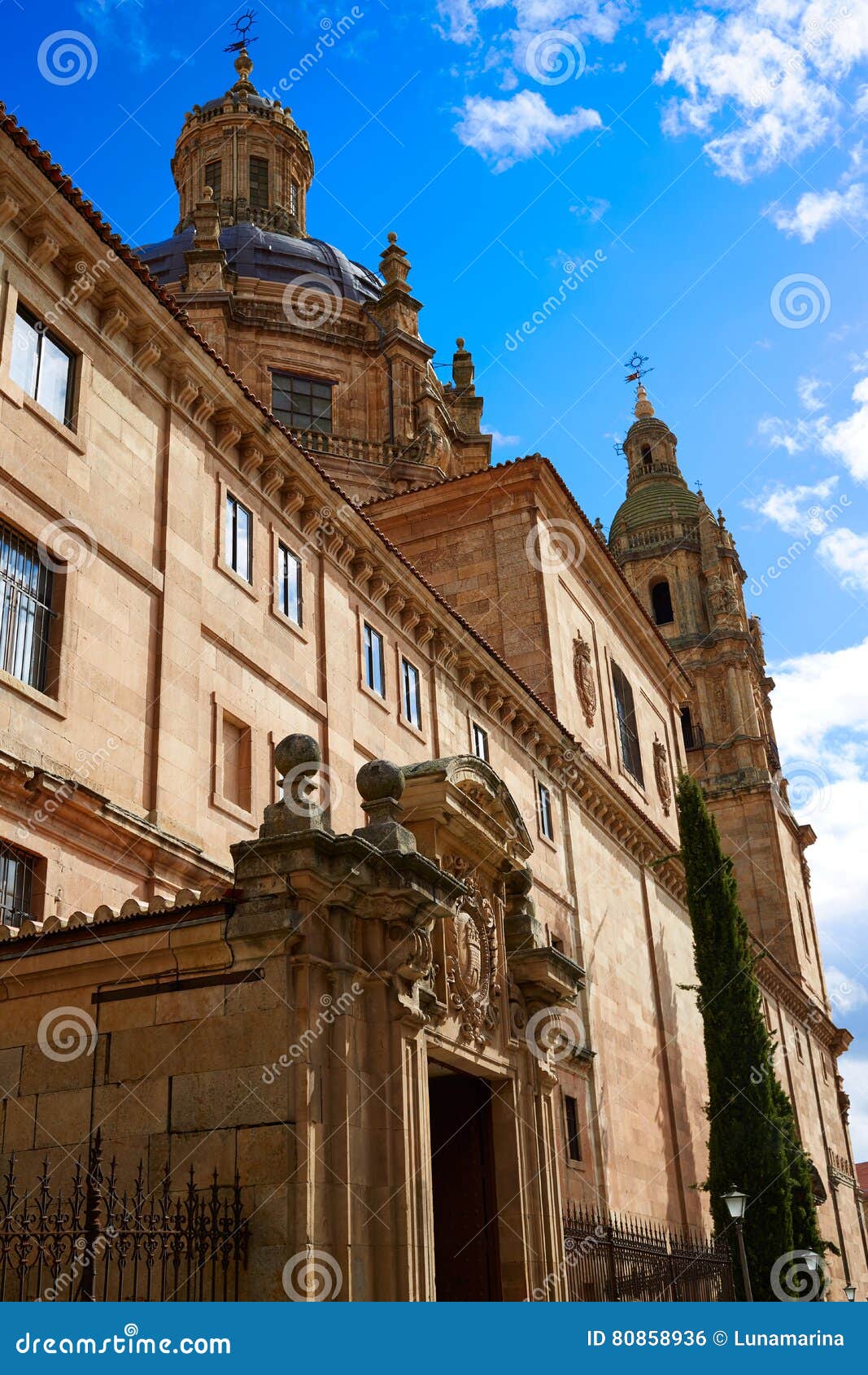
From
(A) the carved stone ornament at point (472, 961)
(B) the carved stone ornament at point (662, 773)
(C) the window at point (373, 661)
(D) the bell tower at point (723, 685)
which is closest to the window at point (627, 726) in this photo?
(B) the carved stone ornament at point (662, 773)

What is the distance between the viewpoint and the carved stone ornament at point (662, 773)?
3644cm

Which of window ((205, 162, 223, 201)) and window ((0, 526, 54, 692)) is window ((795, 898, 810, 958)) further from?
window ((0, 526, 54, 692))

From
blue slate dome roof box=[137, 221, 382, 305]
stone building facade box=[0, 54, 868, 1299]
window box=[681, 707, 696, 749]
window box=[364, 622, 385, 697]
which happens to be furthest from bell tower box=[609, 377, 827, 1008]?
window box=[364, 622, 385, 697]

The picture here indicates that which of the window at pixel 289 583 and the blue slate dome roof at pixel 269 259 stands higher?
the blue slate dome roof at pixel 269 259

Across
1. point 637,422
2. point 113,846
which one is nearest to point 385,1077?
point 113,846

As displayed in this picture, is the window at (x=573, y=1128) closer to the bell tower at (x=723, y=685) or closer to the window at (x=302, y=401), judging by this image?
the window at (x=302, y=401)

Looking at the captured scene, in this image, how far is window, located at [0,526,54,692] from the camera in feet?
43.5

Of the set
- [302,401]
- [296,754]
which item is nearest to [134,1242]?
[296,754]

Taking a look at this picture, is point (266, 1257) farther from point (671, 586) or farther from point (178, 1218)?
point (671, 586)

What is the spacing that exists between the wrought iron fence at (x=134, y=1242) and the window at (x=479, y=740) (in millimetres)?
15964

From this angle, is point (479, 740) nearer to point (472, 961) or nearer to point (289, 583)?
point (289, 583)

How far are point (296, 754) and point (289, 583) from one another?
10.0 meters

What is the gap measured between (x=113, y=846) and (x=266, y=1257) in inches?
267

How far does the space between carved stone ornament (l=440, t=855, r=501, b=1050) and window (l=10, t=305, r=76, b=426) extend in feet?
24.2
